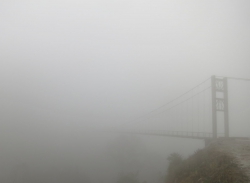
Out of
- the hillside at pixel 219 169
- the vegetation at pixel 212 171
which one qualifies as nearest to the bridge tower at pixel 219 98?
the hillside at pixel 219 169

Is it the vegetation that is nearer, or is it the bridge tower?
the vegetation

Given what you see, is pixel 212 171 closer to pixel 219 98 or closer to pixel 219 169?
pixel 219 169

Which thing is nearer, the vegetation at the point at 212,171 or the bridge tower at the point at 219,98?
the vegetation at the point at 212,171

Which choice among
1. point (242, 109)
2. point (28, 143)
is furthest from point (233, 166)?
point (28, 143)

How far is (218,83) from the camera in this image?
72.9 ft

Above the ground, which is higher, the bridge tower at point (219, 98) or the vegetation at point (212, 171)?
the bridge tower at point (219, 98)

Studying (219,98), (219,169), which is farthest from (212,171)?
(219,98)

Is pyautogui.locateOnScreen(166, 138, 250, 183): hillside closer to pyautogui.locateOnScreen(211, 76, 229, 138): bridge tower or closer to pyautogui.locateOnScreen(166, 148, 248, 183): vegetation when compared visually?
pyautogui.locateOnScreen(166, 148, 248, 183): vegetation

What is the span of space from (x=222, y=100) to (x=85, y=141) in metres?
74.3

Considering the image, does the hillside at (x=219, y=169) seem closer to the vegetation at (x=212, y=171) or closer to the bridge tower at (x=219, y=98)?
the vegetation at (x=212, y=171)

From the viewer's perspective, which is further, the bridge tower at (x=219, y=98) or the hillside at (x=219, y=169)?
the bridge tower at (x=219, y=98)

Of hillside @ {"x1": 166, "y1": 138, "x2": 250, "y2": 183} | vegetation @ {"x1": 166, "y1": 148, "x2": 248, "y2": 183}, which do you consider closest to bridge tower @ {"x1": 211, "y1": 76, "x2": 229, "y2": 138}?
hillside @ {"x1": 166, "y1": 138, "x2": 250, "y2": 183}

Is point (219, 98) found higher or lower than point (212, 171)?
higher

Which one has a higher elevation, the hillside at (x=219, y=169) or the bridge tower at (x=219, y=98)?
the bridge tower at (x=219, y=98)
